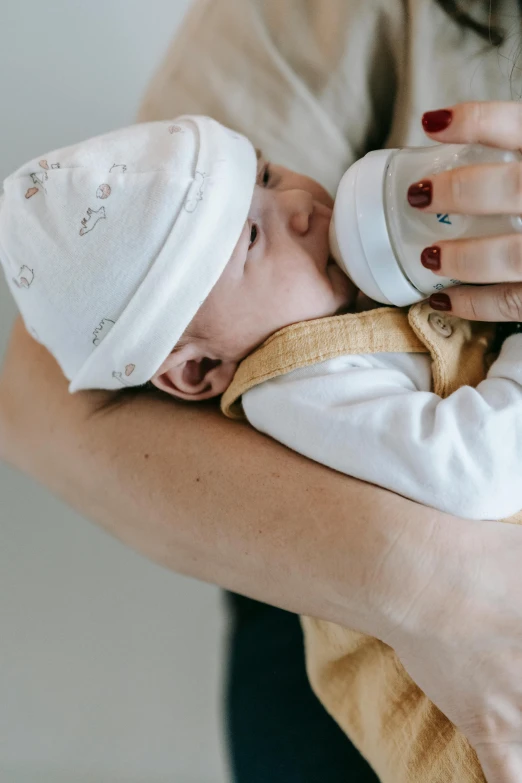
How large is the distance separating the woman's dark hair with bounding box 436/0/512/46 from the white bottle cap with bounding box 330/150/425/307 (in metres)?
0.26

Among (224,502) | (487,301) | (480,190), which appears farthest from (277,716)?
(480,190)

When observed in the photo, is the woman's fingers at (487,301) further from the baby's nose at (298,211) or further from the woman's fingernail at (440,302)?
the baby's nose at (298,211)

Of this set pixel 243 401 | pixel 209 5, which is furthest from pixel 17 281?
pixel 209 5

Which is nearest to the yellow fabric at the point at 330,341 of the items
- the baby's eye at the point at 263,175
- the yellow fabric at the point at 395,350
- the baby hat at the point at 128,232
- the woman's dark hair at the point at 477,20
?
the yellow fabric at the point at 395,350

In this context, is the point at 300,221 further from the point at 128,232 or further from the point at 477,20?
the point at 477,20

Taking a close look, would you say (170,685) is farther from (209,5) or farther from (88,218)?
(209,5)

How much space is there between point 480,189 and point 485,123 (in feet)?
0.19

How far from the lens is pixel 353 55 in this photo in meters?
0.83

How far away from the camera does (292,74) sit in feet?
2.80

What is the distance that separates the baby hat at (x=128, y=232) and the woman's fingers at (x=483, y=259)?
244mm

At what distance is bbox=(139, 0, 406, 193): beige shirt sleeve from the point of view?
32.6 inches

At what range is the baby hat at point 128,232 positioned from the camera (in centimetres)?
71

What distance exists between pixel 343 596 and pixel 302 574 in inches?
1.7

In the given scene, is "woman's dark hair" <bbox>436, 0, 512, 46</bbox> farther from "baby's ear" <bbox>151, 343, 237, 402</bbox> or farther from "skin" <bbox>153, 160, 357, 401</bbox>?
"baby's ear" <bbox>151, 343, 237, 402</bbox>
